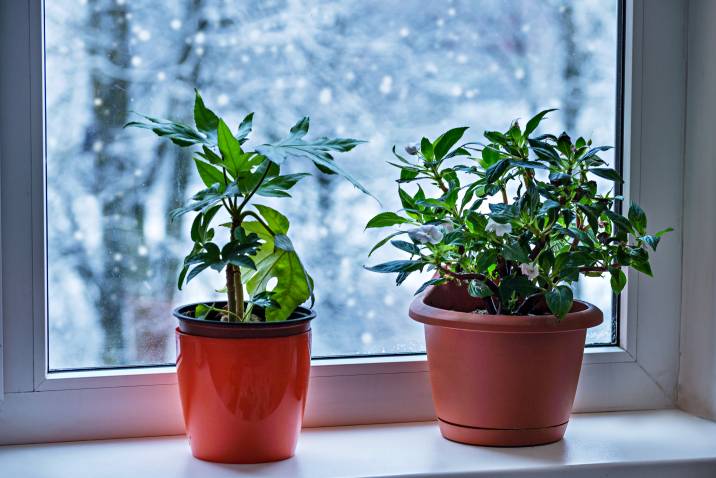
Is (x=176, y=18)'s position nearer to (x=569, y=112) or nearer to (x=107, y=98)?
(x=107, y=98)

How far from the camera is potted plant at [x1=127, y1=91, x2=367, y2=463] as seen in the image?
1034 mm

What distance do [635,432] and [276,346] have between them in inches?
24.2

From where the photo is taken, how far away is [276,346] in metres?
1.07

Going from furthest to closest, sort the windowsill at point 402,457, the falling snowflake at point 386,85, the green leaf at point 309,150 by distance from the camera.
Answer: the falling snowflake at point 386,85 < the windowsill at point 402,457 < the green leaf at point 309,150

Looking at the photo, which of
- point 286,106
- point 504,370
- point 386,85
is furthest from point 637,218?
point 286,106

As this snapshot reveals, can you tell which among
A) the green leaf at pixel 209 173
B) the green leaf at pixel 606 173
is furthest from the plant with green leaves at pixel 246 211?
the green leaf at pixel 606 173

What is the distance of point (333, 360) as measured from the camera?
1305 mm

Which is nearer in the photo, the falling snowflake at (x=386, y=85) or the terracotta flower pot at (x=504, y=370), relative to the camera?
the terracotta flower pot at (x=504, y=370)

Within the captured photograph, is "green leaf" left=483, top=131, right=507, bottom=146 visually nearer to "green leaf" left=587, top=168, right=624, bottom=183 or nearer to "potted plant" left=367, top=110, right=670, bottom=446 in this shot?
"potted plant" left=367, top=110, right=670, bottom=446

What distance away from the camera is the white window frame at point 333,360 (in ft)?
3.79

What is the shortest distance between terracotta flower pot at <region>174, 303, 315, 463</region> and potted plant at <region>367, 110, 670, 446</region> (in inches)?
7.8

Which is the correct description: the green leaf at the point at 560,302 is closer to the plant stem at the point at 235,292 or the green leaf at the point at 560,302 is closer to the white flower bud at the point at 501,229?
the white flower bud at the point at 501,229

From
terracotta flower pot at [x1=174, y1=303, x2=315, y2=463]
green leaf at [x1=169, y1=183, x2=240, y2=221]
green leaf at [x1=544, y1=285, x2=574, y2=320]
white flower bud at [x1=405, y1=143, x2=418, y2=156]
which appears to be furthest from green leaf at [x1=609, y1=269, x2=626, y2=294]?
green leaf at [x1=169, y1=183, x2=240, y2=221]

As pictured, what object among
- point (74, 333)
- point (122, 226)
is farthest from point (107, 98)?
point (74, 333)
